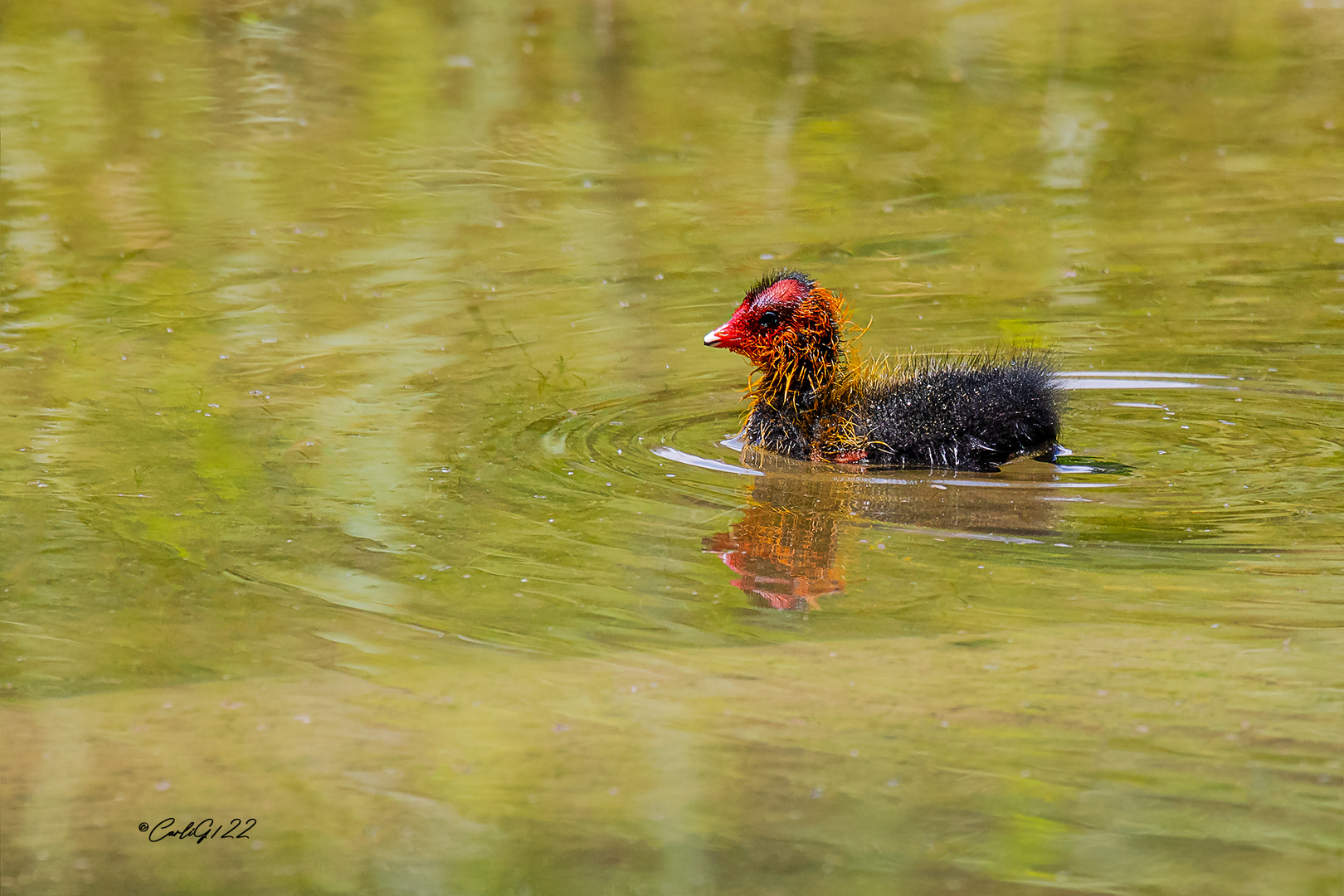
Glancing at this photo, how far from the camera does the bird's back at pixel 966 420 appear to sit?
20.8 feet

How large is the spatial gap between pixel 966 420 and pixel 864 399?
0.49 metres

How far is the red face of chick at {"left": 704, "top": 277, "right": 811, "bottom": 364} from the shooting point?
21.9 ft

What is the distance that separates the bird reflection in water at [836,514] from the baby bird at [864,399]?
0.26ft

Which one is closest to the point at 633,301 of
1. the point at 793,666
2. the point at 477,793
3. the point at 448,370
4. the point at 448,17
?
the point at 448,370

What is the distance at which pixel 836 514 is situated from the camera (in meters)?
5.91

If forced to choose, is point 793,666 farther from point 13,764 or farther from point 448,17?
point 448,17

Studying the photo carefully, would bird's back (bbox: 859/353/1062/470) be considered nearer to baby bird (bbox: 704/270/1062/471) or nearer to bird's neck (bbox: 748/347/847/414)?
baby bird (bbox: 704/270/1062/471)

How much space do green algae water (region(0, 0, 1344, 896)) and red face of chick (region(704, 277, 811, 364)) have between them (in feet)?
1.37
